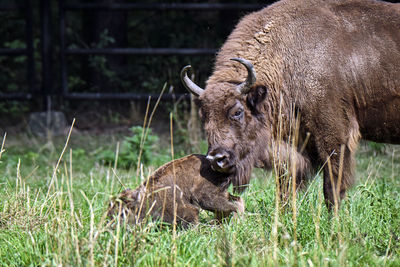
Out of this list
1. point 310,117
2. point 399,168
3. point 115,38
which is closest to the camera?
point 310,117

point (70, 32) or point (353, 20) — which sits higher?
point (353, 20)

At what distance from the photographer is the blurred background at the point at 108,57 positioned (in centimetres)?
917

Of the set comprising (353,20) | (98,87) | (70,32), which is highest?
(353,20)

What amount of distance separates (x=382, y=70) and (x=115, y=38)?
23.5 ft

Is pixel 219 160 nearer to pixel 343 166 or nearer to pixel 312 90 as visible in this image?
pixel 312 90

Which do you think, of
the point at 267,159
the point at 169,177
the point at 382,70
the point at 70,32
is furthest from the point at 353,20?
the point at 70,32

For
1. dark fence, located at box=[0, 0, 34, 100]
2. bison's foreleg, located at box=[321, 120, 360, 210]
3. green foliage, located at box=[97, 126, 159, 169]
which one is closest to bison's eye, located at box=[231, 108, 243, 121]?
bison's foreleg, located at box=[321, 120, 360, 210]

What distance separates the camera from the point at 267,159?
477 centimetres

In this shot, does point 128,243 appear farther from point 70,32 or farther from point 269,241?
point 70,32

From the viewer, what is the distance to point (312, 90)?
451 centimetres

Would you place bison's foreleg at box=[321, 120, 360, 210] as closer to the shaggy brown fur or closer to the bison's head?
the bison's head

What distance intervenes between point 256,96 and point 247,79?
20 centimetres

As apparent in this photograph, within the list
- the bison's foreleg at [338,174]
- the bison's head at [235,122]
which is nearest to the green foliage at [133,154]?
the bison's head at [235,122]

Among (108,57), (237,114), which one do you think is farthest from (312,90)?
(108,57)
